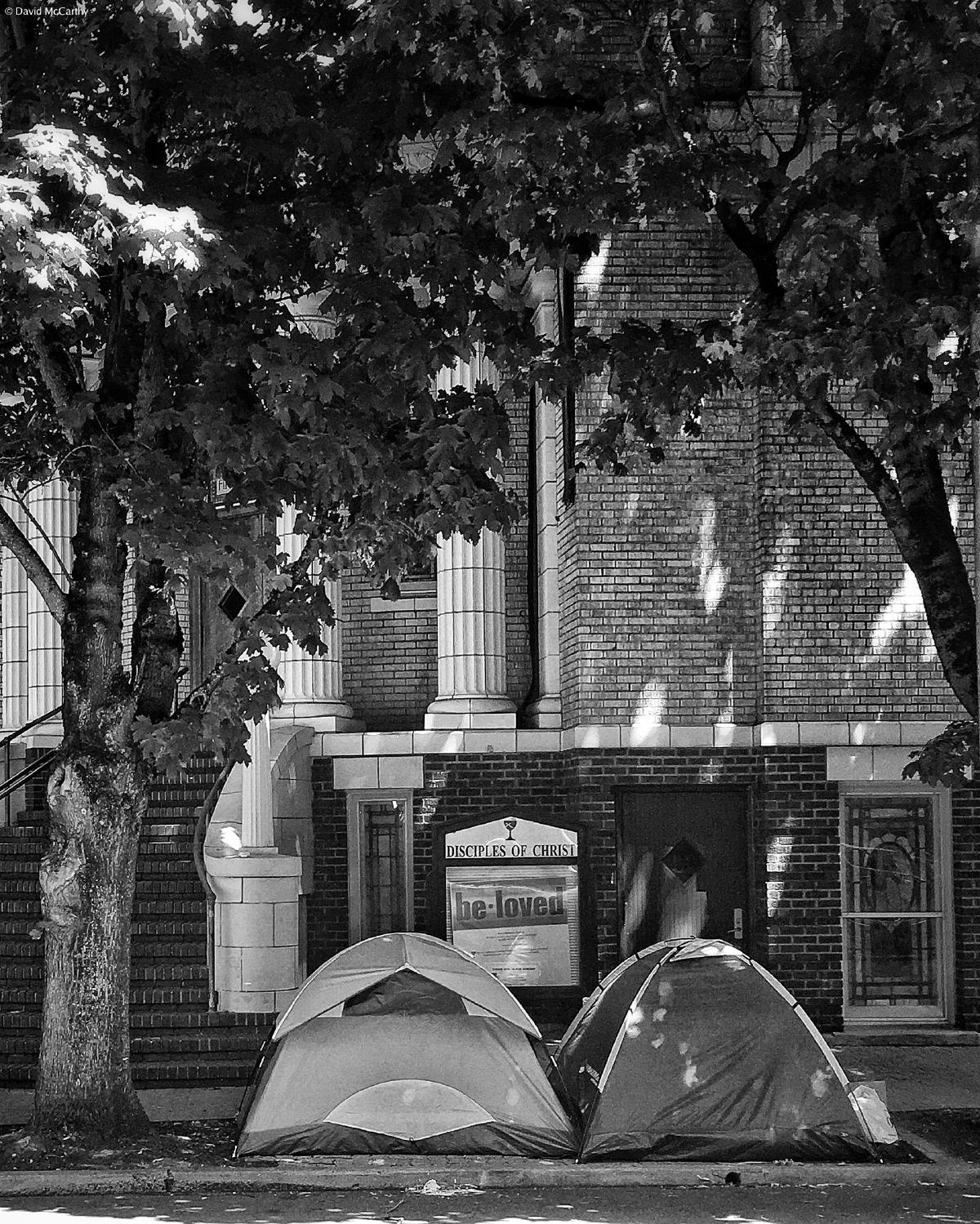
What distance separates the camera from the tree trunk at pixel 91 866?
32.0 ft

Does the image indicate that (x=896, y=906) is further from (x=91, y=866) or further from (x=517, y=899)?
(x=91, y=866)

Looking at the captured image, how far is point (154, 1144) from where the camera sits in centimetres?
961

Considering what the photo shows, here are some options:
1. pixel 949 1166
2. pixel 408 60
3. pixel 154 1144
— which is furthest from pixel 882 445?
pixel 154 1144

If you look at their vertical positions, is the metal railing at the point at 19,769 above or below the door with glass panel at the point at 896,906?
above

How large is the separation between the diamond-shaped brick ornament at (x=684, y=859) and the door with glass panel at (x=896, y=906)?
4.14 feet

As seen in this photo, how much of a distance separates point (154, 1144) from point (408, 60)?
6835 millimetres


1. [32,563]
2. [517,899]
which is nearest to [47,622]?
[517,899]

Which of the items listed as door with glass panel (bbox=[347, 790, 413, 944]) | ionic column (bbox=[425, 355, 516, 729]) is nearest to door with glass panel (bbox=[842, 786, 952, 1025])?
ionic column (bbox=[425, 355, 516, 729])

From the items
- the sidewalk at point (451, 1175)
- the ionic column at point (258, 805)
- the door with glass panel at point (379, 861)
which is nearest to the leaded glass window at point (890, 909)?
the sidewalk at point (451, 1175)

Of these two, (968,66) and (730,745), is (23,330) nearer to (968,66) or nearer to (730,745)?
(968,66)

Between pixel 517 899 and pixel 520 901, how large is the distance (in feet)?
0.10

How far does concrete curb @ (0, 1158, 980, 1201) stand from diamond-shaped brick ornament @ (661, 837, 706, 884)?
3.92 meters

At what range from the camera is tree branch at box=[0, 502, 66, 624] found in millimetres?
9953

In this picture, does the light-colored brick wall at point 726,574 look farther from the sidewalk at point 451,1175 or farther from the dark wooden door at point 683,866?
the sidewalk at point 451,1175
